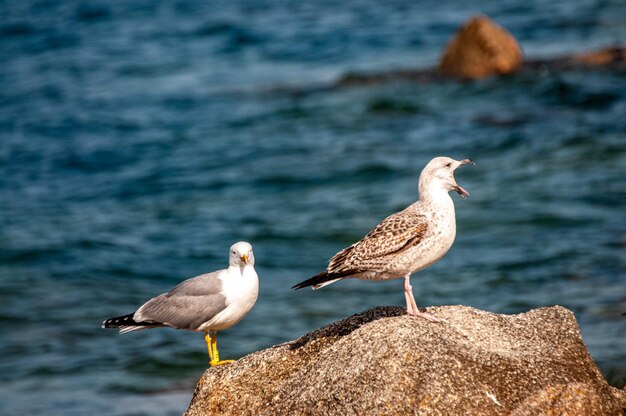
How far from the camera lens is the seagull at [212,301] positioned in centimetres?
808

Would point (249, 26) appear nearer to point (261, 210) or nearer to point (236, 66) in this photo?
point (236, 66)

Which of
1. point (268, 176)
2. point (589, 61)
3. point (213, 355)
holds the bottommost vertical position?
point (268, 176)

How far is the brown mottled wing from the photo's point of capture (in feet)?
23.9

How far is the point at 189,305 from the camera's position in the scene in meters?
8.21

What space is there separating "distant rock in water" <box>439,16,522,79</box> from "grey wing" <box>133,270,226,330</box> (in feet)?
55.8

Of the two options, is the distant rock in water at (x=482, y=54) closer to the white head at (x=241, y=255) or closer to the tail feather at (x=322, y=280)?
the white head at (x=241, y=255)

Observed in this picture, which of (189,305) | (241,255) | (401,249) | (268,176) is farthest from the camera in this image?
(268,176)

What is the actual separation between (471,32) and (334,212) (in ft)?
26.2

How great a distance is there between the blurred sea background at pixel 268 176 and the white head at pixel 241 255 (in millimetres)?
3447

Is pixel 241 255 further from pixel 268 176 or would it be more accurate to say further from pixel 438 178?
pixel 268 176

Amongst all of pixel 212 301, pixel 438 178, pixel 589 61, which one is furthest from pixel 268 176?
pixel 438 178

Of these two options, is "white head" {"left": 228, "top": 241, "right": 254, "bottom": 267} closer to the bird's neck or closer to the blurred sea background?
the bird's neck

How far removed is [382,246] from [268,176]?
508 inches

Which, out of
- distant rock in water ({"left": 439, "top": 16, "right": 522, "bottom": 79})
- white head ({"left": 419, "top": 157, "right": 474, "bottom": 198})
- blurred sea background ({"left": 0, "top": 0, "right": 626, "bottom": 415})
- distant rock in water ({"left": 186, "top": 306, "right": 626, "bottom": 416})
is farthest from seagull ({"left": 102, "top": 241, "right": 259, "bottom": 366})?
distant rock in water ({"left": 439, "top": 16, "right": 522, "bottom": 79})
